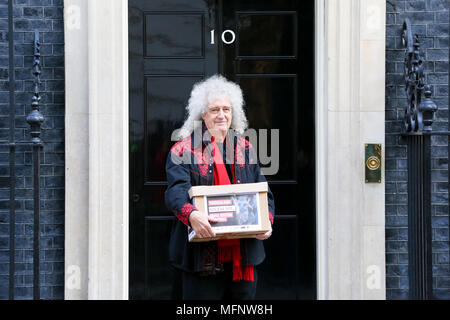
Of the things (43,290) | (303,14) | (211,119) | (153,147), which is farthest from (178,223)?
(303,14)

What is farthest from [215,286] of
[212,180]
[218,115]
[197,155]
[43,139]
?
[43,139]

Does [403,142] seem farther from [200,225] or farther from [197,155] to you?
[200,225]

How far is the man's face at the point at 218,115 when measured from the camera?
335 centimetres

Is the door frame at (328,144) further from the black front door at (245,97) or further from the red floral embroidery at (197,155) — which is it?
the red floral embroidery at (197,155)

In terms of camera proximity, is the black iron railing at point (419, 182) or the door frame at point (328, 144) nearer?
the black iron railing at point (419, 182)

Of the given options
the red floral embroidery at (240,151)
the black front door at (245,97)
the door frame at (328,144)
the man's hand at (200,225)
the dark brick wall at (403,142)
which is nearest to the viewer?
the man's hand at (200,225)

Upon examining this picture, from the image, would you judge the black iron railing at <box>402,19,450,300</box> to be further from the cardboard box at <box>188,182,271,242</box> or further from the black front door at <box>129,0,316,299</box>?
the cardboard box at <box>188,182,271,242</box>

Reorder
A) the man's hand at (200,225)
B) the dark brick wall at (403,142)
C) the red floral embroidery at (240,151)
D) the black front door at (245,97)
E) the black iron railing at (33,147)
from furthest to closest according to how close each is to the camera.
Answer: the black front door at (245,97) < the dark brick wall at (403,142) < the black iron railing at (33,147) < the red floral embroidery at (240,151) < the man's hand at (200,225)

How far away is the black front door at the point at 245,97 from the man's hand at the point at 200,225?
1.48 m

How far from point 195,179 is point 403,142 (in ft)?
6.33

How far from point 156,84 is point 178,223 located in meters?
1.57

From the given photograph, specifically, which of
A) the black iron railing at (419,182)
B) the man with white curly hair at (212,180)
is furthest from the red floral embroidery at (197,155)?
the black iron railing at (419,182)

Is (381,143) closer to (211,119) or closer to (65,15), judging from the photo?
(211,119)

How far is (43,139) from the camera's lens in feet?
14.3
